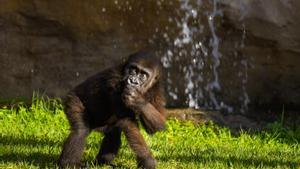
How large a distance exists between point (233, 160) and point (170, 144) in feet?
3.52

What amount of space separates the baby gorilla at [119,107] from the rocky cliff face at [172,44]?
3.20 meters

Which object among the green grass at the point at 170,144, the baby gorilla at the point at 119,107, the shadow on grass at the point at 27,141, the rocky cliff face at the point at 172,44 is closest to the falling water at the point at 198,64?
the rocky cliff face at the point at 172,44

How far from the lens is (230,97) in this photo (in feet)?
29.3

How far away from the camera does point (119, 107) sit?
5414 millimetres

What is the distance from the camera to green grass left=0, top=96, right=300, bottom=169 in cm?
582

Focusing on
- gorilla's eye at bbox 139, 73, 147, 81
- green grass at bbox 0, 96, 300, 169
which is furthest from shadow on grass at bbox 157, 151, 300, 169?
gorilla's eye at bbox 139, 73, 147, 81

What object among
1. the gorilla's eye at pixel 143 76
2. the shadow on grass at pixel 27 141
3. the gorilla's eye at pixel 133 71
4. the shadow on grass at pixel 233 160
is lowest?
the shadow on grass at pixel 233 160

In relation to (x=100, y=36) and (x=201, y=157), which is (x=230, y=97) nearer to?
(x=100, y=36)

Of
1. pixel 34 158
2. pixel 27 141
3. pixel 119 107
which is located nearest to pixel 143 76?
pixel 119 107

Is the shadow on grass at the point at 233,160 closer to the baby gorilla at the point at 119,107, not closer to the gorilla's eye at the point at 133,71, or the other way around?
the baby gorilla at the point at 119,107

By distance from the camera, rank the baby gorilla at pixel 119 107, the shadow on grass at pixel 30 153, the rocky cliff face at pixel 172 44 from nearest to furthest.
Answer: the baby gorilla at pixel 119 107, the shadow on grass at pixel 30 153, the rocky cliff face at pixel 172 44

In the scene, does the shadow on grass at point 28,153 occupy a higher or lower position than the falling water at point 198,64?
lower

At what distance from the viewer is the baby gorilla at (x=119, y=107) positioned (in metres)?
5.29

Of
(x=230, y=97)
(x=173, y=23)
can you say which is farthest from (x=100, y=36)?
(x=230, y=97)
